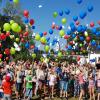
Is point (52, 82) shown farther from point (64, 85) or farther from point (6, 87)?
point (6, 87)

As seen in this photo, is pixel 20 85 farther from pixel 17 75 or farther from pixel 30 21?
pixel 30 21

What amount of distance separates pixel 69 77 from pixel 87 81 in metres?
1.17

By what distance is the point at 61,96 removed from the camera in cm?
2141

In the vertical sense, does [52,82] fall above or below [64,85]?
above

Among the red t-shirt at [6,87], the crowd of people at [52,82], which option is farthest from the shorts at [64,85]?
the red t-shirt at [6,87]

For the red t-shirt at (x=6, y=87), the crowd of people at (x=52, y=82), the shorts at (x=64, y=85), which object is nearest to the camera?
the red t-shirt at (x=6, y=87)

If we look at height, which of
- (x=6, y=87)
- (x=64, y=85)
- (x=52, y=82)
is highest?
(x=52, y=82)

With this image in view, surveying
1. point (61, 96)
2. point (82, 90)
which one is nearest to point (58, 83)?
point (61, 96)

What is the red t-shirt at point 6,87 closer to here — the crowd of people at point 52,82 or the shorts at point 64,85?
the crowd of people at point 52,82

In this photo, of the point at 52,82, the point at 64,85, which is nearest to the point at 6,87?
the point at 52,82

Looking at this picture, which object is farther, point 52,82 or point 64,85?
point 64,85

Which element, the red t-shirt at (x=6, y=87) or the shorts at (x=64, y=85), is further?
the shorts at (x=64, y=85)

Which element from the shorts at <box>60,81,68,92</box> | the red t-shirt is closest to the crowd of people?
the shorts at <box>60,81,68,92</box>

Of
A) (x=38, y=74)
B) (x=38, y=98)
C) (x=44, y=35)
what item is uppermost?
(x=44, y=35)
